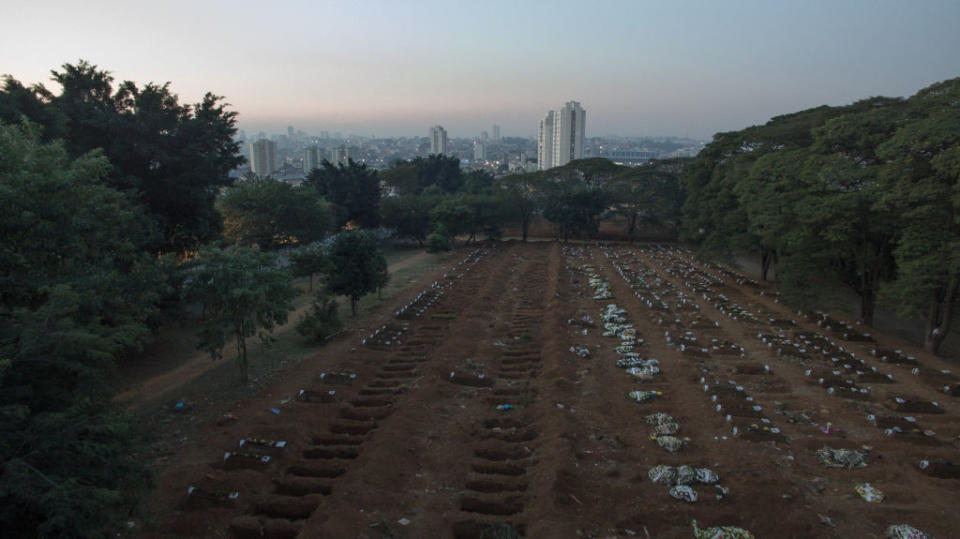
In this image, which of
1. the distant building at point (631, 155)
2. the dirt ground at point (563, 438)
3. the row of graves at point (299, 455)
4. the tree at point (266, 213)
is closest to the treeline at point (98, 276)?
the row of graves at point (299, 455)

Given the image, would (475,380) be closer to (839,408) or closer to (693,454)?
(693,454)

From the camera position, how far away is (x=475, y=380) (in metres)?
12.2

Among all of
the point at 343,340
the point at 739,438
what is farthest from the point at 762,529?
the point at 343,340

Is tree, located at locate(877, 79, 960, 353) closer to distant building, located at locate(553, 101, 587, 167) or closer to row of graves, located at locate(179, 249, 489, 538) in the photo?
row of graves, located at locate(179, 249, 489, 538)

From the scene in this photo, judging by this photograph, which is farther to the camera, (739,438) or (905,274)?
(905,274)

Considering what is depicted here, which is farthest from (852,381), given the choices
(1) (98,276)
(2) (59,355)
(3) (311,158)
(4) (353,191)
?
(3) (311,158)

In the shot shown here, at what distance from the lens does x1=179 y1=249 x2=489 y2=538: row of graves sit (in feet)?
23.4

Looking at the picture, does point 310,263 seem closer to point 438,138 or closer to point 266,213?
point 266,213

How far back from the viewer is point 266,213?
25641 mm

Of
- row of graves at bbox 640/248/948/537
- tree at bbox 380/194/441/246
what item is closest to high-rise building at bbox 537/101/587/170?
tree at bbox 380/194/441/246

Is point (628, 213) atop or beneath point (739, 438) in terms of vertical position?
atop

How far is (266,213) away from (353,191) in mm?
10442

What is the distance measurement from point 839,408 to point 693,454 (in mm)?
4262

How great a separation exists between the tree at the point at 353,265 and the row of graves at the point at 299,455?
143 inches
